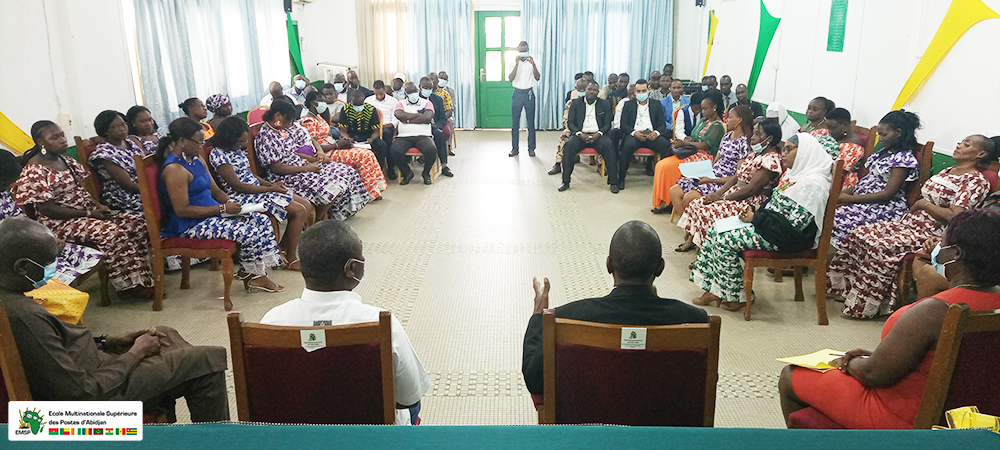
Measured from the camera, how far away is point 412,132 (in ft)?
24.4

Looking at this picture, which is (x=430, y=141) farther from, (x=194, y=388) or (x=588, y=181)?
(x=194, y=388)

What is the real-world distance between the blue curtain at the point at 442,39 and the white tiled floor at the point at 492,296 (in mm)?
4980

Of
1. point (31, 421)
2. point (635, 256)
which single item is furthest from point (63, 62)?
point (635, 256)

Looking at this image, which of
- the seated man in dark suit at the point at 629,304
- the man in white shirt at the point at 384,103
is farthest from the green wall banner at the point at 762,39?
the seated man in dark suit at the point at 629,304

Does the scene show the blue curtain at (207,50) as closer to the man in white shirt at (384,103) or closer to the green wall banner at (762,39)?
the man in white shirt at (384,103)

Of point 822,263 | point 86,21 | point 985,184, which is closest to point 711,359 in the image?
point 822,263

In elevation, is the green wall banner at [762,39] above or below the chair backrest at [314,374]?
above

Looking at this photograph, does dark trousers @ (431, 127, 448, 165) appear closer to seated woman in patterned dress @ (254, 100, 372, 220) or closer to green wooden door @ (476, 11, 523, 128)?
seated woman in patterned dress @ (254, 100, 372, 220)

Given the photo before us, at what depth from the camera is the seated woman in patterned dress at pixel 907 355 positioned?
5.71ft

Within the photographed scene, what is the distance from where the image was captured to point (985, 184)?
11.1 ft

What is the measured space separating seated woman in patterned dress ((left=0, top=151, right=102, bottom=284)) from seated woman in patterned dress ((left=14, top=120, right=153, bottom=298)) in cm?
16

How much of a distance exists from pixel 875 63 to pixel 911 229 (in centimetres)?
205

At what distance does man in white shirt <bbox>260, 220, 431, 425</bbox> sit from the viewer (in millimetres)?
1893

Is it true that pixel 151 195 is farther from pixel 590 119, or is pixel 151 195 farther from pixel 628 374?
pixel 590 119
